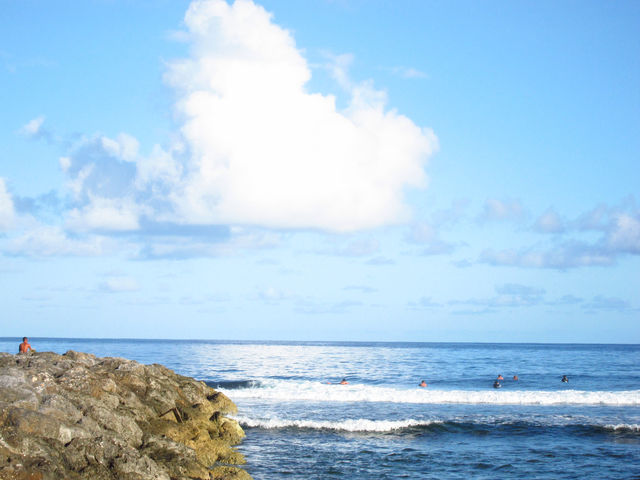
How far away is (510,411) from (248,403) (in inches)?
671

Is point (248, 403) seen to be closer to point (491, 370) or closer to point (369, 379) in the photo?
point (369, 379)

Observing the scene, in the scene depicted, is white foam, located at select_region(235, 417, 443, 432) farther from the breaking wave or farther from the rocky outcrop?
the rocky outcrop

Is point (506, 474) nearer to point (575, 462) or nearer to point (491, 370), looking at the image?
point (575, 462)

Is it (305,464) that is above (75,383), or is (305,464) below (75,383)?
below

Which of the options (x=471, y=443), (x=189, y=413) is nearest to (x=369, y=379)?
(x=471, y=443)

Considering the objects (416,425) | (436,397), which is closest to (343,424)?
(416,425)

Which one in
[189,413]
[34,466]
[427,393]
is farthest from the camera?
[427,393]

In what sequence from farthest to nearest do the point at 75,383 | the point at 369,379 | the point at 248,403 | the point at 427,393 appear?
A: 1. the point at 369,379
2. the point at 427,393
3. the point at 248,403
4. the point at 75,383

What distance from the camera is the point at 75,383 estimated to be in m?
19.5

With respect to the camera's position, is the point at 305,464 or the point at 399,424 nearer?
the point at 305,464

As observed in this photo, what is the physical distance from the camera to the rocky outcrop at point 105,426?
13.7 metres

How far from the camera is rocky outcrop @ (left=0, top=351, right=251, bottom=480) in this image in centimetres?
1370

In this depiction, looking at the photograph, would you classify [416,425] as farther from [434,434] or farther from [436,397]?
[436,397]

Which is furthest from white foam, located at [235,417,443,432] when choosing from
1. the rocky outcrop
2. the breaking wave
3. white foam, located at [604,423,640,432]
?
white foam, located at [604,423,640,432]
